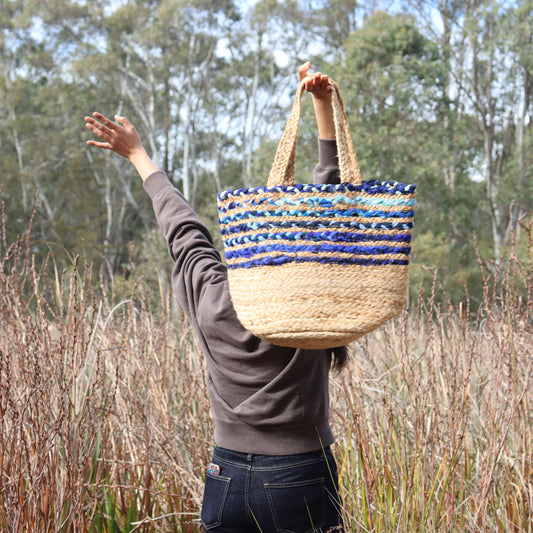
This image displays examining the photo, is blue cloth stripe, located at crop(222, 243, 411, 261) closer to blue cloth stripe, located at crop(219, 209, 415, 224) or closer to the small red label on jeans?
blue cloth stripe, located at crop(219, 209, 415, 224)

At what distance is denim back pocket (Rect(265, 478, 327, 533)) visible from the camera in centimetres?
128

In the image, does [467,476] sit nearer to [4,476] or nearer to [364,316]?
[364,316]

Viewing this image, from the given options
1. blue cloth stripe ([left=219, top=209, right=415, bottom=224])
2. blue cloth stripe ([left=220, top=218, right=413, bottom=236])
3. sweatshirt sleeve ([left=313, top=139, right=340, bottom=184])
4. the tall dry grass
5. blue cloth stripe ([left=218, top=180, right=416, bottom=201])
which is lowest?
the tall dry grass

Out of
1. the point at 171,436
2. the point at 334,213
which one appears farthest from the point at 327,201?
the point at 171,436

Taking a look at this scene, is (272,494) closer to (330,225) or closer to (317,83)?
(330,225)

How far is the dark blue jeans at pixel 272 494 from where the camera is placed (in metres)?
1.28

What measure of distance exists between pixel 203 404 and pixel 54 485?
783mm

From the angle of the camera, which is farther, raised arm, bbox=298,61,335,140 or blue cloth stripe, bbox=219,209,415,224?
raised arm, bbox=298,61,335,140

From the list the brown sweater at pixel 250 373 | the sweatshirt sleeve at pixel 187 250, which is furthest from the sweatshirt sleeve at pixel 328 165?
the sweatshirt sleeve at pixel 187 250

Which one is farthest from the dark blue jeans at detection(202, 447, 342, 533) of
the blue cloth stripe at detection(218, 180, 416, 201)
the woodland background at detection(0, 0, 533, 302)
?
the woodland background at detection(0, 0, 533, 302)

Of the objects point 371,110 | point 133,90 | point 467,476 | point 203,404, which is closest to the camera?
point 467,476

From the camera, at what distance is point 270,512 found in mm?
1279

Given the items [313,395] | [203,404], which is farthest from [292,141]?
[203,404]

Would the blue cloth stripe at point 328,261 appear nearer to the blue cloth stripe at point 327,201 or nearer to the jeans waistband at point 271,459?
the blue cloth stripe at point 327,201
